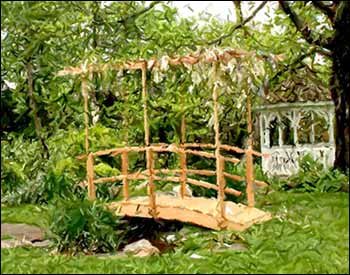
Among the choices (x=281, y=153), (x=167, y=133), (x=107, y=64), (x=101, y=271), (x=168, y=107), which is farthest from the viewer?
(x=281, y=153)

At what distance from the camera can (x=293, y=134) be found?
401 inches

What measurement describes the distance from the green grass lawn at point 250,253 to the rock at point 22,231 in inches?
1.8

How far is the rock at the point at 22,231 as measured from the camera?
4.06 meters

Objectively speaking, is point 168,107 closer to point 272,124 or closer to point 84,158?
point 84,158

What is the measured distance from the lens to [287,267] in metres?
4.44

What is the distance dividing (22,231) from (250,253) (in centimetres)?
134

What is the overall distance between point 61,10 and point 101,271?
137cm

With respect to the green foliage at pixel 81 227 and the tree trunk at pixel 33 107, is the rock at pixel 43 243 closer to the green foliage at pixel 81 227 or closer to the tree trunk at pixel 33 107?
the green foliage at pixel 81 227

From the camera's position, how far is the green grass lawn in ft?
13.9

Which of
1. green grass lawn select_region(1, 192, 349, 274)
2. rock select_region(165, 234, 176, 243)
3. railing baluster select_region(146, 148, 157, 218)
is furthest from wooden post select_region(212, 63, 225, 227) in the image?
railing baluster select_region(146, 148, 157, 218)

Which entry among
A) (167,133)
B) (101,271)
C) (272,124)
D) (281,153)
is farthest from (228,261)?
(272,124)

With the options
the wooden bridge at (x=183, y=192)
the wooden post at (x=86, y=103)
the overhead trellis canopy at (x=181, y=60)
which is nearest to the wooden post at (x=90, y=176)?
the wooden bridge at (x=183, y=192)

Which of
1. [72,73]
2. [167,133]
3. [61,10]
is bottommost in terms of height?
[167,133]

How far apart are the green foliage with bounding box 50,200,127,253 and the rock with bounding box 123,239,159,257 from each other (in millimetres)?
98
